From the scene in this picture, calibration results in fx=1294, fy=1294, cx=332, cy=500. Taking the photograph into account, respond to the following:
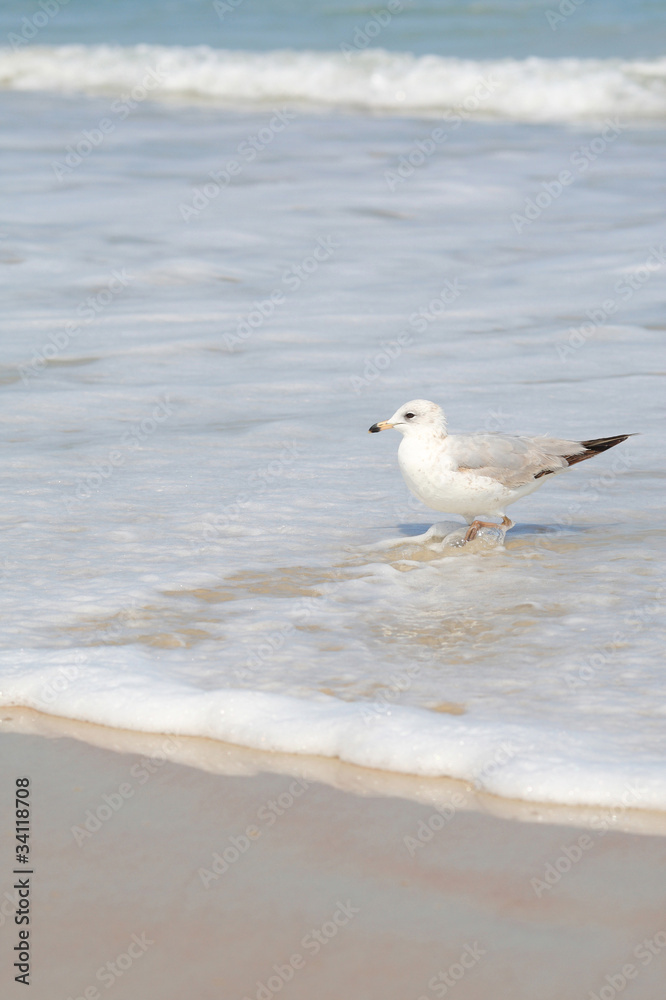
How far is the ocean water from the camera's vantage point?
3.70 meters

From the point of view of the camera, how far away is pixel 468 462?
195 inches

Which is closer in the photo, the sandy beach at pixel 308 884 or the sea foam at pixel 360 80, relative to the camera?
the sandy beach at pixel 308 884

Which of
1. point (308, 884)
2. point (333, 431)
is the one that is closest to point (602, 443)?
point (333, 431)

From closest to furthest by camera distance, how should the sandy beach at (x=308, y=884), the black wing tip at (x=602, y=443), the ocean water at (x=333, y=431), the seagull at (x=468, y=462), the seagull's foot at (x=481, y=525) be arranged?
1. the sandy beach at (x=308, y=884)
2. the ocean water at (x=333, y=431)
3. the seagull at (x=468, y=462)
4. the black wing tip at (x=602, y=443)
5. the seagull's foot at (x=481, y=525)

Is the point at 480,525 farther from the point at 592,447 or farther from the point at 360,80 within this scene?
the point at 360,80

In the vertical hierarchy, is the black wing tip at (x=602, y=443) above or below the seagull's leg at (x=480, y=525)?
above

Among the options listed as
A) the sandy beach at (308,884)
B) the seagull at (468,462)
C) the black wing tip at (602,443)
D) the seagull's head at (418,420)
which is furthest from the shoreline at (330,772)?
the black wing tip at (602,443)

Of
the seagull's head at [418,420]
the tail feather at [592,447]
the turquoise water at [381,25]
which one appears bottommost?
the tail feather at [592,447]

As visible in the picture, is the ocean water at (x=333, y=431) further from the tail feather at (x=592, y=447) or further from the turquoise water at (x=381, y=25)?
the turquoise water at (x=381, y=25)

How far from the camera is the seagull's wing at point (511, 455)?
16.3 ft

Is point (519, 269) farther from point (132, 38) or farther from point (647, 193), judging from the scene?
point (132, 38)

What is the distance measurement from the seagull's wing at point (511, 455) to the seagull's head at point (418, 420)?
81mm

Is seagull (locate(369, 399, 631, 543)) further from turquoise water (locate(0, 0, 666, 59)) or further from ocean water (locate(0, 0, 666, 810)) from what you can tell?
turquoise water (locate(0, 0, 666, 59))

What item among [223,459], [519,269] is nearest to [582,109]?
[519,269]
